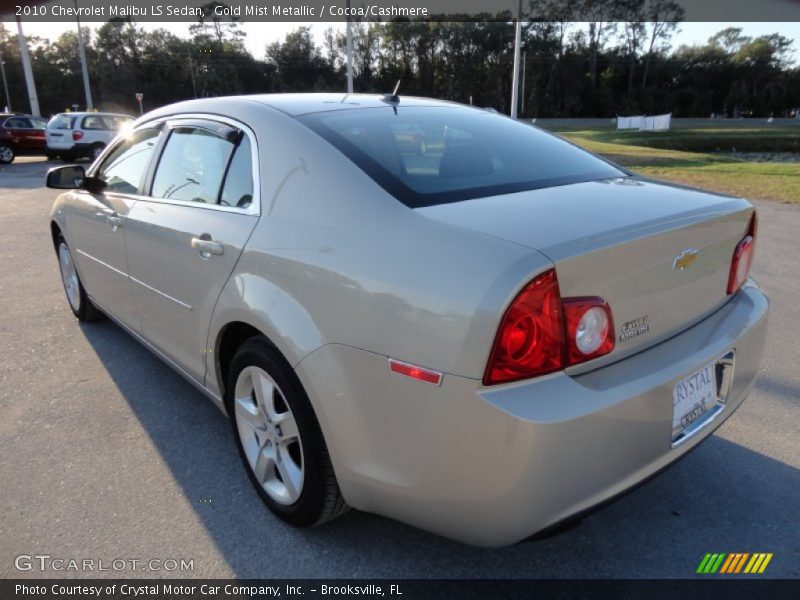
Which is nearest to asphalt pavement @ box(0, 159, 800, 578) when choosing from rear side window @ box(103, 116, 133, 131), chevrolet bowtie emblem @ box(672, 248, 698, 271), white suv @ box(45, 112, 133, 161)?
chevrolet bowtie emblem @ box(672, 248, 698, 271)

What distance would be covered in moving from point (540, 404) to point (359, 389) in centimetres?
56

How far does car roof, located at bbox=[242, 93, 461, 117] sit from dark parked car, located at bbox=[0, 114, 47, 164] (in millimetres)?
21879

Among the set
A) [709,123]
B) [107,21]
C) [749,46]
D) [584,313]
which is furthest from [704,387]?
[749,46]

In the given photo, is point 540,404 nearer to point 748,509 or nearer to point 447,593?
point 447,593

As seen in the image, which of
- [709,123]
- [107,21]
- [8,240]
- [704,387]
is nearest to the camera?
[704,387]

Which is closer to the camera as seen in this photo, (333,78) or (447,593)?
(447,593)

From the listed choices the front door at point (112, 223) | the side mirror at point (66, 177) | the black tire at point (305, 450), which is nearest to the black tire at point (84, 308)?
the front door at point (112, 223)

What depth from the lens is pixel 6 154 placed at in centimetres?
2053

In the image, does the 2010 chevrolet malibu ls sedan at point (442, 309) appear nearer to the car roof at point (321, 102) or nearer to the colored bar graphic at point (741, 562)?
the car roof at point (321, 102)

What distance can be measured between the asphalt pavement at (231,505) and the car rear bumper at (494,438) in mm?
328

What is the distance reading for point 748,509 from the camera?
2.42 m

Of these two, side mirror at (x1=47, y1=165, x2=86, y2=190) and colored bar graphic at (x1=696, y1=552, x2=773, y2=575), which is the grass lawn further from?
side mirror at (x1=47, y1=165, x2=86, y2=190)

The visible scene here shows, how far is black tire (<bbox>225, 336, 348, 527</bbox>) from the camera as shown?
2.09m

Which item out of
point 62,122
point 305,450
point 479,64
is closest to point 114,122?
point 62,122
